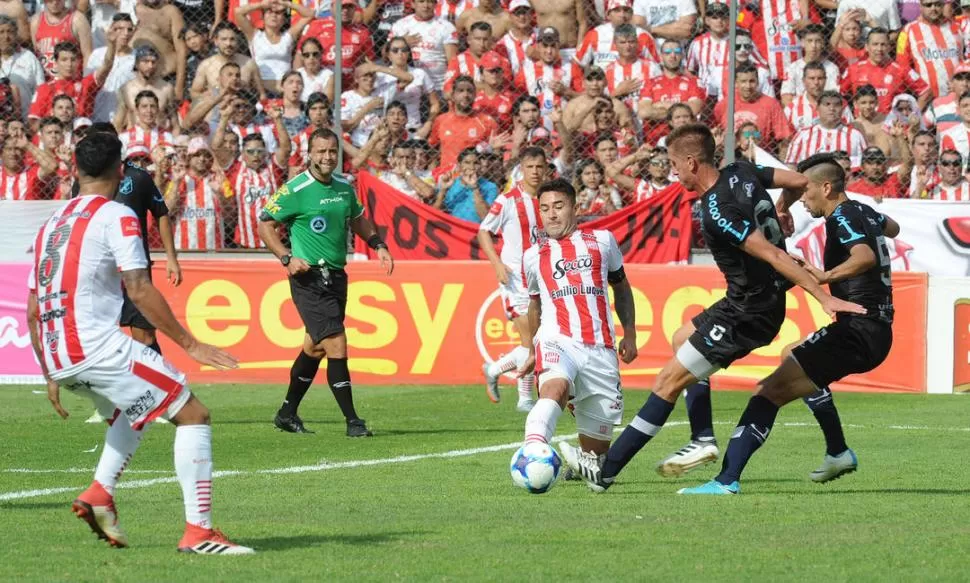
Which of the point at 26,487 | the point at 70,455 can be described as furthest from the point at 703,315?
the point at 70,455

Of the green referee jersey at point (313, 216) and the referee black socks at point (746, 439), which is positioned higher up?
the green referee jersey at point (313, 216)

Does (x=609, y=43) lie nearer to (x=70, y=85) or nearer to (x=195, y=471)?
(x=70, y=85)

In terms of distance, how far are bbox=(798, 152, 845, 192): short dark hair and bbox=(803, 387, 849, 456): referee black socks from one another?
4.08ft

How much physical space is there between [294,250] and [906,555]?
23.9 ft

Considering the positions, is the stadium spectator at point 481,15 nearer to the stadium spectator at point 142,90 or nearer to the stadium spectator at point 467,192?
the stadium spectator at point 467,192

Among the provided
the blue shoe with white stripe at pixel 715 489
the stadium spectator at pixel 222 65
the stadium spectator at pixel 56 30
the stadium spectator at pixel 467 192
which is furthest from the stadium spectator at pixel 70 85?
the blue shoe with white stripe at pixel 715 489

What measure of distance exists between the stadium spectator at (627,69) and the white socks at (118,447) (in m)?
12.7

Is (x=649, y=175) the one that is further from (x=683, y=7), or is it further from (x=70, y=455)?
(x=70, y=455)

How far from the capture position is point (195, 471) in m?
6.40

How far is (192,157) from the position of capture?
18.4 metres

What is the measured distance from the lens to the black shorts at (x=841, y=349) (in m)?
8.90

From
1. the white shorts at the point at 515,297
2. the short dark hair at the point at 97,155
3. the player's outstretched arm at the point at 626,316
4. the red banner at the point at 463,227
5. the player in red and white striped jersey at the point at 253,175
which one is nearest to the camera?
→ the short dark hair at the point at 97,155

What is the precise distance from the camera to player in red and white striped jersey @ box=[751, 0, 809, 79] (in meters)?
19.1

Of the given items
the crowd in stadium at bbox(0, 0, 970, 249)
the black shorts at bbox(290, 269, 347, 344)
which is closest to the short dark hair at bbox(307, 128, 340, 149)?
the black shorts at bbox(290, 269, 347, 344)
